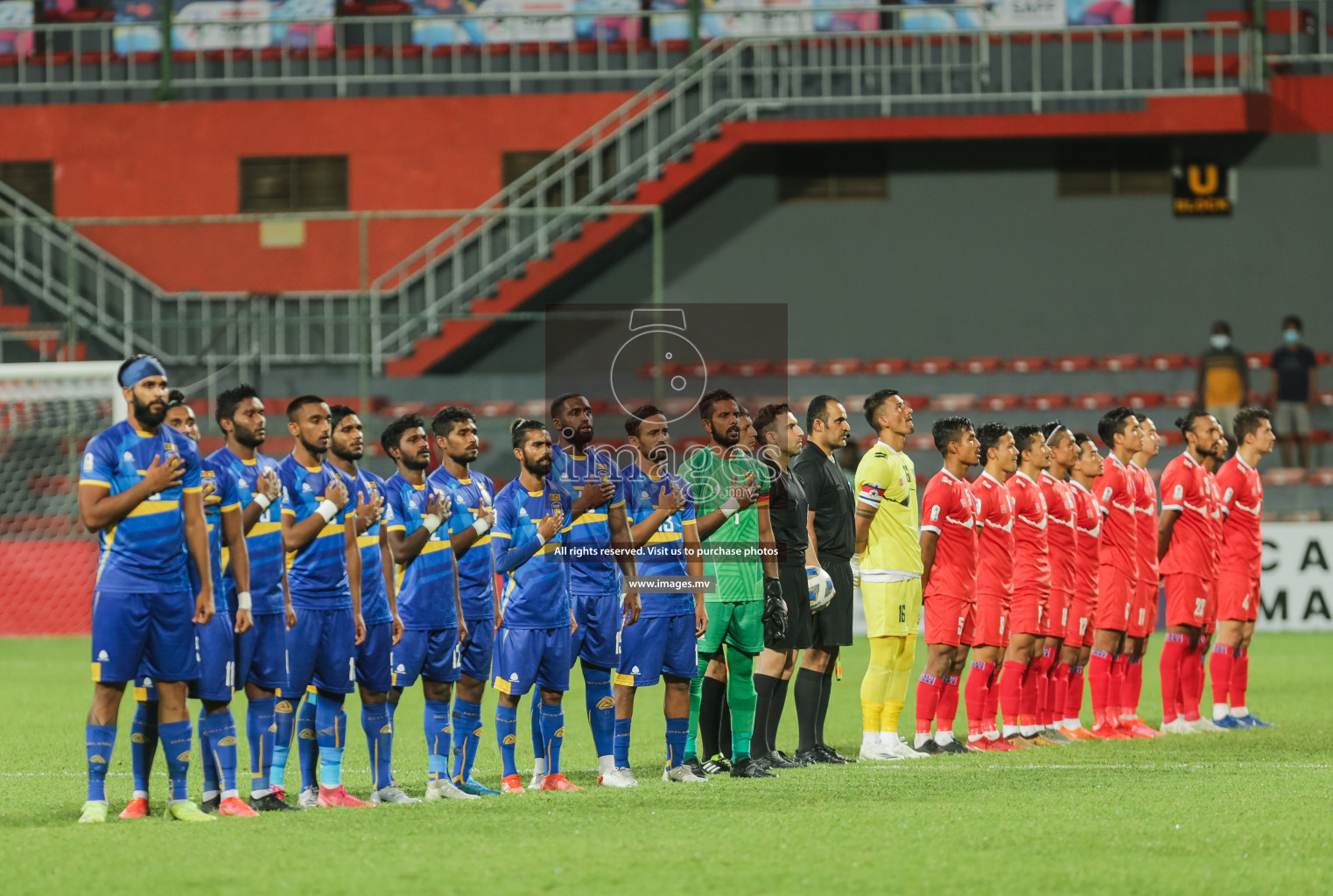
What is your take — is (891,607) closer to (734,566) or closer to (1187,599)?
(734,566)

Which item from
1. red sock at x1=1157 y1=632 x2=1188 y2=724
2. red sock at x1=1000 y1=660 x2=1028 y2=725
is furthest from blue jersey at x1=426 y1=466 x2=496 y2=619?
red sock at x1=1157 y1=632 x2=1188 y2=724

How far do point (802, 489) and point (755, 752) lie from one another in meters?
1.58

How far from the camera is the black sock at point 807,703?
10.7 metres

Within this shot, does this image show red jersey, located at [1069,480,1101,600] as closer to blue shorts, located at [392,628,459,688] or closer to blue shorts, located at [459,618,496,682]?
blue shorts, located at [459,618,496,682]

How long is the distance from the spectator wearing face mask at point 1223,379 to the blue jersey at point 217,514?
57.1ft

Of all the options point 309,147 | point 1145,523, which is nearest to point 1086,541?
point 1145,523

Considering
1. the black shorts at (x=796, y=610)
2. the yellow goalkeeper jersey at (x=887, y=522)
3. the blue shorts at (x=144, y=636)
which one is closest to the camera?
the blue shorts at (x=144, y=636)

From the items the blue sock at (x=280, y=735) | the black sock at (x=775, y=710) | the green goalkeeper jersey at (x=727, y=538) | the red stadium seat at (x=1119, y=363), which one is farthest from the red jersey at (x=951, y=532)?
the red stadium seat at (x=1119, y=363)

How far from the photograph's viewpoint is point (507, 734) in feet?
30.3

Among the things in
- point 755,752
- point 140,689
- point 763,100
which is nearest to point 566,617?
point 755,752

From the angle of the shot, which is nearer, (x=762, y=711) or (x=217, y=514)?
(x=217, y=514)

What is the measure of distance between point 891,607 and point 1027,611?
1358 mm

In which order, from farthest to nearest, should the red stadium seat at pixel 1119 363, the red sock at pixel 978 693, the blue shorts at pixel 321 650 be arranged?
the red stadium seat at pixel 1119 363 → the red sock at pixel 978 693 → the blue shorts at pixel 321 650

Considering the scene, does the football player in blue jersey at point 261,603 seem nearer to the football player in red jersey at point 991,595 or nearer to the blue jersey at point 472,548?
the blue jersey at point 472,548
